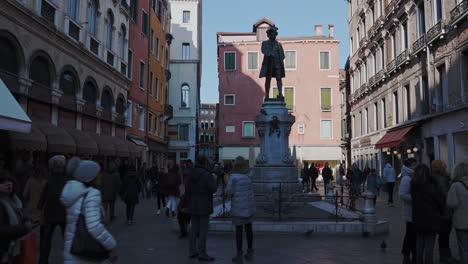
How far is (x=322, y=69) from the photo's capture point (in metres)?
41.9

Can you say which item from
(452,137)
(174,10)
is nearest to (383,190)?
(452,137)

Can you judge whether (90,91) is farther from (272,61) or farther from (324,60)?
(324,60)

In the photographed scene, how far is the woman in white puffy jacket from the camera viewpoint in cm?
388

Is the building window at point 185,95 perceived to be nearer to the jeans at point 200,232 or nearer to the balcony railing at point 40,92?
the balcony railing at point 40,92

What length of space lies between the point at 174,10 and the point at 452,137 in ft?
122

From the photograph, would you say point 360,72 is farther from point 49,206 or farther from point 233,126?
point 49,206

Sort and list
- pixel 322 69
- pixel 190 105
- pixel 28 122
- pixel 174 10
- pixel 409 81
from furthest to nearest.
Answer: pixel 174 10 → pixel 190 105 → pixel 322 69 → pixel 409 81 → pixel 28 122

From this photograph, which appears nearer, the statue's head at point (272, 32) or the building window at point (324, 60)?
the statue's head at point (272, 32)

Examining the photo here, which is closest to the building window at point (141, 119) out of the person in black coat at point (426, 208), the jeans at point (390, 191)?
the jeans at point (390, 191)

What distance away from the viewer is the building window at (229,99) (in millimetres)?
42469

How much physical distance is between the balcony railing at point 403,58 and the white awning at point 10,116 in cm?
2112

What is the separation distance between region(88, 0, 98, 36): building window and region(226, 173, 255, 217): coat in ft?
51.1

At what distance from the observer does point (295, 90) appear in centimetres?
4206

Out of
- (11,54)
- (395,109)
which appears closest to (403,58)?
(395,109)
